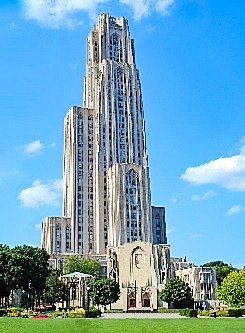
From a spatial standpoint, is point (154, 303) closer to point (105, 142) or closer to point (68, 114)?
point (105, 142)

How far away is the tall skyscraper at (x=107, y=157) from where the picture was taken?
128m

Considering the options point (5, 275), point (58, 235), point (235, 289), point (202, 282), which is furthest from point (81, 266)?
point (235, 289)

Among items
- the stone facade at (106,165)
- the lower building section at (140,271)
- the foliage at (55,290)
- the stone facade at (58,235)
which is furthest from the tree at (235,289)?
the stone facade at (58,235)

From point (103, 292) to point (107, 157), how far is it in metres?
67.8

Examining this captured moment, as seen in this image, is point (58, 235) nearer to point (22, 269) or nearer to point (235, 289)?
point (22, 269)

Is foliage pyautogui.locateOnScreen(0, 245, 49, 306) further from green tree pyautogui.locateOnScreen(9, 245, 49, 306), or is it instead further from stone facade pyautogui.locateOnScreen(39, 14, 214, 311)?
stone facade pyautogui.locateOnScreen(39, 14, 214, 311)

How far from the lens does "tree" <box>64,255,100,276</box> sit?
104 m

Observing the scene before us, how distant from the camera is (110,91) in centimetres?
14312

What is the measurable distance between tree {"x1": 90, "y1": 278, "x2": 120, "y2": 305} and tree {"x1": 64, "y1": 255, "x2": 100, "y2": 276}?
3045 cm

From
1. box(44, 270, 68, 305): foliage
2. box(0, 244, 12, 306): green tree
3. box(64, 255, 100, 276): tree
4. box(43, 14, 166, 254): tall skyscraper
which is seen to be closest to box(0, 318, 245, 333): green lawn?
→ box(0, 244, 12, 306): green tree

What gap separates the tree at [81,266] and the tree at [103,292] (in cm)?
3045

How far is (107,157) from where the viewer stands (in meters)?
137

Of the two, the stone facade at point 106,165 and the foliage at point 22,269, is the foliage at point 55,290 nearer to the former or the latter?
the foliage at point 22,269

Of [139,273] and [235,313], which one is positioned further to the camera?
[139,273]
